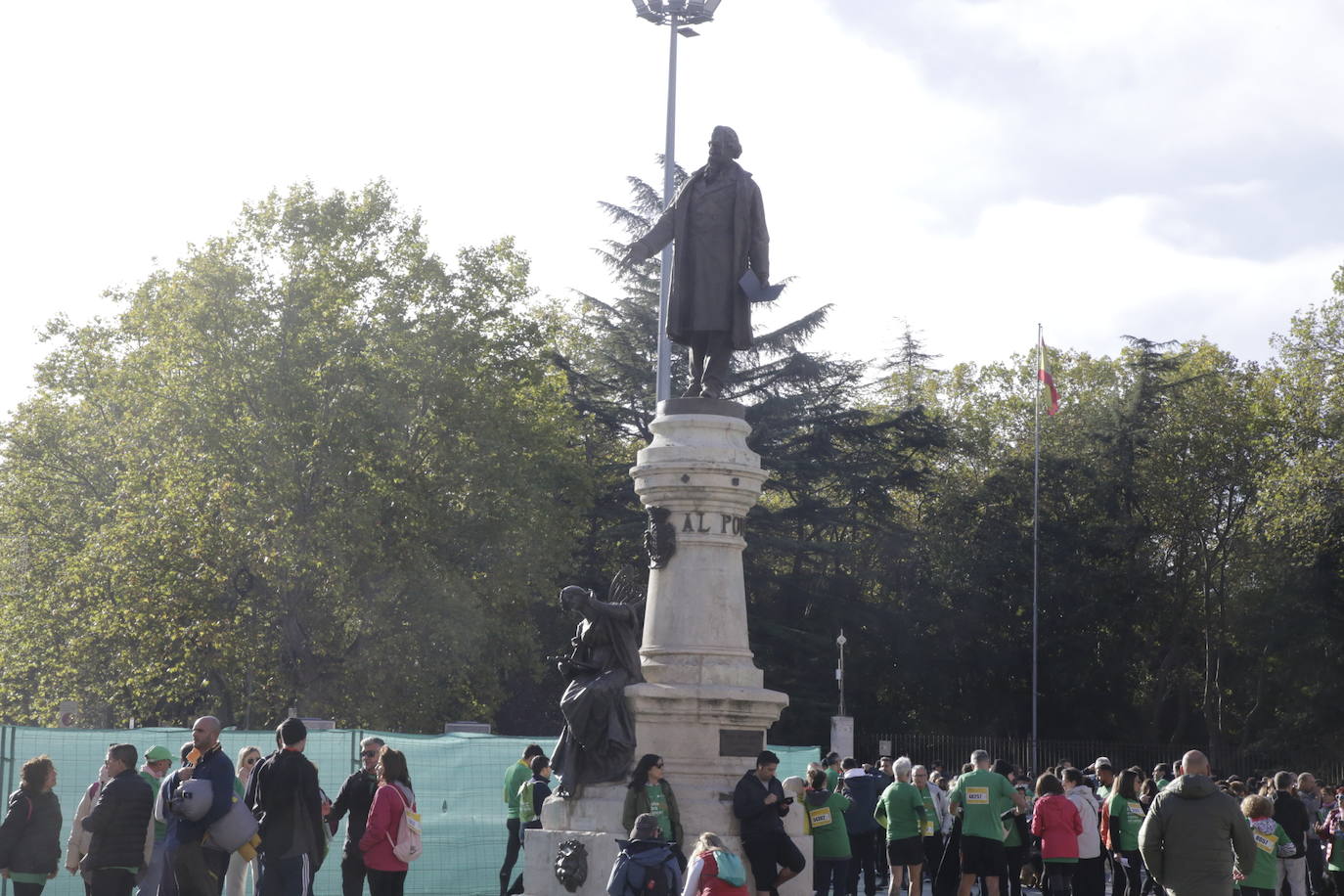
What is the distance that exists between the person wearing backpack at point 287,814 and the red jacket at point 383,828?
1.66 feet

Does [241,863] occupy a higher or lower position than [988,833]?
lower

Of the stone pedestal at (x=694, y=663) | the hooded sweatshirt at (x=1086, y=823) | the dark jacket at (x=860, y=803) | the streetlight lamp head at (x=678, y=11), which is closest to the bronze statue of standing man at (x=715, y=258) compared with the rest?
the stone pedestal at (x=694, y=663)

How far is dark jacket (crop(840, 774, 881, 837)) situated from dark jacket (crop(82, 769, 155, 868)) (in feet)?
28.6

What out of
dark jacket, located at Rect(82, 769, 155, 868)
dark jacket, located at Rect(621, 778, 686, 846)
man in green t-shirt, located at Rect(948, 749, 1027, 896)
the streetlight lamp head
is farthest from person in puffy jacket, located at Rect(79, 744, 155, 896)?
the streetlight lamp head

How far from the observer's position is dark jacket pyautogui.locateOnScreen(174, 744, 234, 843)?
10250 millimetres

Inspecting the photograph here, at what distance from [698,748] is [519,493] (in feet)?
91.3

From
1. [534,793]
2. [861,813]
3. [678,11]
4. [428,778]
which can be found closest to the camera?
[534,793]

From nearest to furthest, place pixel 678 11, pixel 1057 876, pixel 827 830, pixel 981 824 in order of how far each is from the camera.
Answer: pixel 981 824 < pixel 827 830 < pixel 1057 876 < pixel 678 11

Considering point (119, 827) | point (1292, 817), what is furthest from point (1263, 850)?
point (119, 827)

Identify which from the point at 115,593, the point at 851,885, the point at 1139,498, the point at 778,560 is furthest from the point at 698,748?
the point at 1139,498

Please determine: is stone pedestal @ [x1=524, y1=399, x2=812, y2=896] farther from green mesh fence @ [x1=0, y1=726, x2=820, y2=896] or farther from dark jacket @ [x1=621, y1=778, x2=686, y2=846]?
green mesh fence @ [x1=0, y1=726, x2=820, y2=896]

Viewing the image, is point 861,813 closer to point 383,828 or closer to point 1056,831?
point 1056,831

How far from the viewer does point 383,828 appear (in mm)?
11617

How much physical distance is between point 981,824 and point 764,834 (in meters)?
4.51
